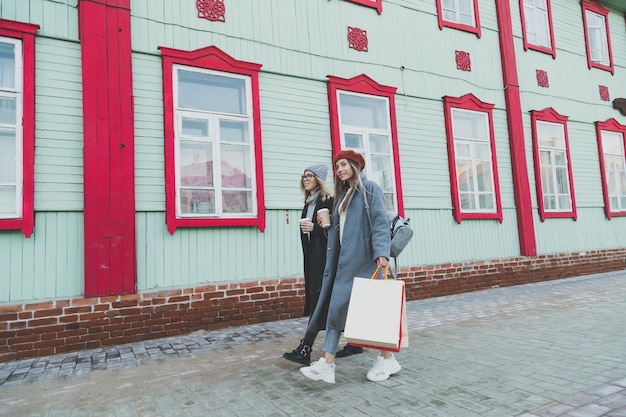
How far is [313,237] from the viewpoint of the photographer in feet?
13.3

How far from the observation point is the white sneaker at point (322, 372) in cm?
340

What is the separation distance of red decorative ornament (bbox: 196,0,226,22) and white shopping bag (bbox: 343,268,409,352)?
4.93 meters

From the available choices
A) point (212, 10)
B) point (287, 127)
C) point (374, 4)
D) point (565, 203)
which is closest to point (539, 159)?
point (565, 203)

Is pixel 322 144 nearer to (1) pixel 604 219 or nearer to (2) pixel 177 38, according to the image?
(2) pixel 177 38

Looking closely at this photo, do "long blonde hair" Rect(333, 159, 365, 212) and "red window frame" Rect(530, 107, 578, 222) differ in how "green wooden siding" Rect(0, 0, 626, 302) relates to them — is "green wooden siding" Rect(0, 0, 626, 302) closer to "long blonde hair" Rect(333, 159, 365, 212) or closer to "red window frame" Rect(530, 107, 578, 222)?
"red window frame" Rect(530, 107, 578, 222)

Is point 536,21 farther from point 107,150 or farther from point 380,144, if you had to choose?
point 107,150

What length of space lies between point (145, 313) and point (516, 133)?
26.2 feet

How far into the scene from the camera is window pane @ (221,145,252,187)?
20.6 ft

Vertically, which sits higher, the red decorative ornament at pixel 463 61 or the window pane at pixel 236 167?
the red decorative ornament at pixel 463 61

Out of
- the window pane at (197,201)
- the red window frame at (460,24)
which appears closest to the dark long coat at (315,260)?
the window pane at (197,201)

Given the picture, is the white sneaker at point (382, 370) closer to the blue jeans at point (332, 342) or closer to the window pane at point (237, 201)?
the blue jeans at point (332, 342)

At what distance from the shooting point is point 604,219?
10.9 m

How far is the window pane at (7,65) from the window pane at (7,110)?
0.17m

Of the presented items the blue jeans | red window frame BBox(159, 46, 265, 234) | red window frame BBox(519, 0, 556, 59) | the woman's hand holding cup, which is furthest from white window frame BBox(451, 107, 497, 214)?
the blue jeans
